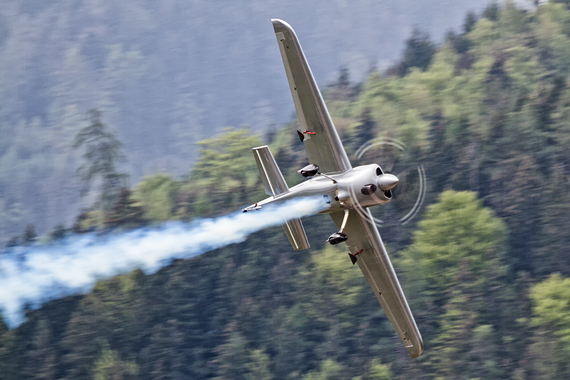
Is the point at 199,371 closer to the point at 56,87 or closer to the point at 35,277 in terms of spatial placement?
the point at 35,277

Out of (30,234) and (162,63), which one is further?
(162,63)

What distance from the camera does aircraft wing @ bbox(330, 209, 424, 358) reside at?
15688 mm

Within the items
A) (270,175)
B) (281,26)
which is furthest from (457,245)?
(281,26)

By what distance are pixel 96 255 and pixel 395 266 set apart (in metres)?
30.1

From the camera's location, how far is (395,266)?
4594cm

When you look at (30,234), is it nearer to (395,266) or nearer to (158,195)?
(158,195)

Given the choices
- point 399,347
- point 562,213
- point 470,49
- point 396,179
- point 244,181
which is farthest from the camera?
point 470,49

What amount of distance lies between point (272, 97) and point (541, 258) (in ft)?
140

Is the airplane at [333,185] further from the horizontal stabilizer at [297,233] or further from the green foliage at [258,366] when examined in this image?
the green foliage at [258,366]

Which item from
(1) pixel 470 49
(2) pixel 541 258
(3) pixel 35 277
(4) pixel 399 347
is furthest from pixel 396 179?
(1) pixel 470 49

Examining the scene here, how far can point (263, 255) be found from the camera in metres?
51.5

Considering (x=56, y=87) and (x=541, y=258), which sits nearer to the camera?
(x=541, y=258)

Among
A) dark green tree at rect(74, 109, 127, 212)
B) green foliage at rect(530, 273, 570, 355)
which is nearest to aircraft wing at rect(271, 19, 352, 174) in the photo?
green foliage at rect(530, 273, 570, 355)

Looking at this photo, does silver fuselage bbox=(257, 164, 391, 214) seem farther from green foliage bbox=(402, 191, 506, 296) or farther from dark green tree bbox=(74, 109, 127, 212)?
dark green tree bbox=(74, 109, 127, 212)
